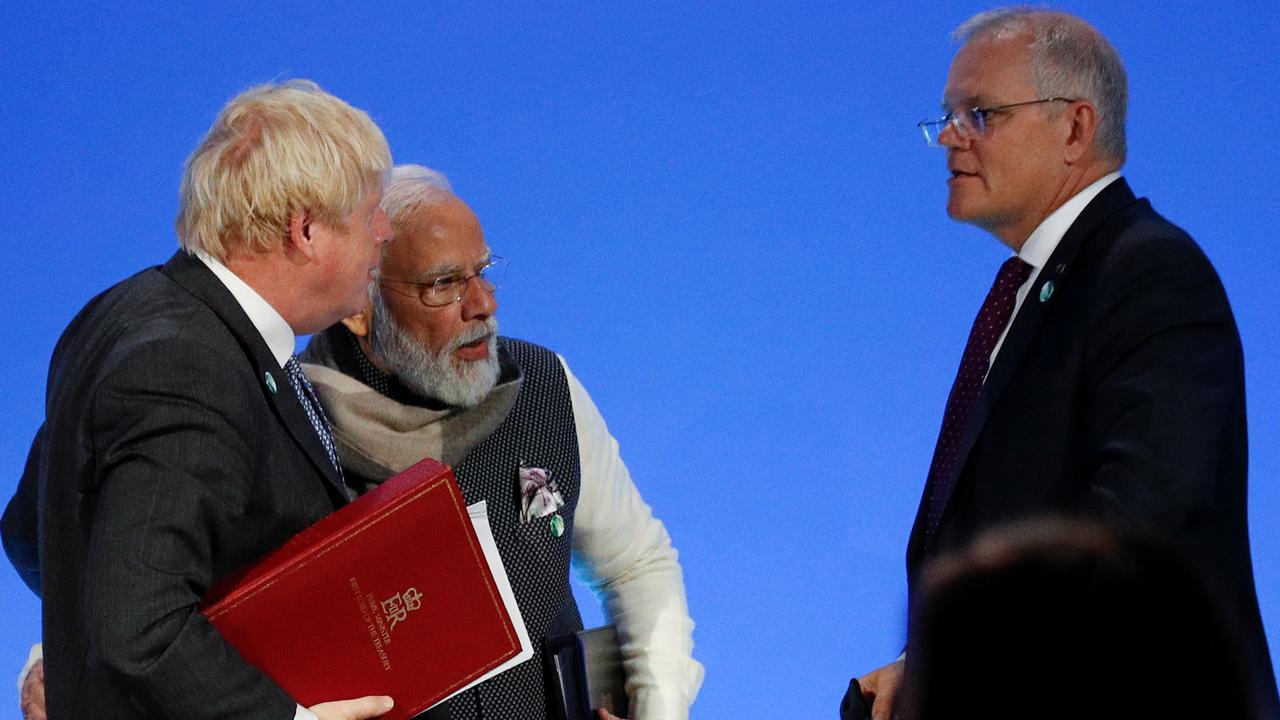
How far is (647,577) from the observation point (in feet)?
9.07

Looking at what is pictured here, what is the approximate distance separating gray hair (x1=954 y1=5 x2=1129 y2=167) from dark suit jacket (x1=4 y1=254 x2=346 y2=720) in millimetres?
1233

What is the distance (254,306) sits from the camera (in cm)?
186

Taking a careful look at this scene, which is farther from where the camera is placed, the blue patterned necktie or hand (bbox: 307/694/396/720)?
the blue patterned necktie

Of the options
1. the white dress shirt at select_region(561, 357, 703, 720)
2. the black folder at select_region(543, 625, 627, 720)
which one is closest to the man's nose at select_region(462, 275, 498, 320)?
the white dress shirt at select_region(561, 357, 703, 720)

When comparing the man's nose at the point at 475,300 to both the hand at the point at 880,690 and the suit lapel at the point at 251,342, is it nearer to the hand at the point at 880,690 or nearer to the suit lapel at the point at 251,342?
the suit lapel at the point at 251,342

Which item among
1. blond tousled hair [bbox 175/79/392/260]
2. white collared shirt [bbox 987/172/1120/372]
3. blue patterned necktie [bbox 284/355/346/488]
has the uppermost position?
blond tousled hair [bbox 175/79/392/260]

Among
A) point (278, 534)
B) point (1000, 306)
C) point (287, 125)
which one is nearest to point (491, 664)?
point (278, 534)

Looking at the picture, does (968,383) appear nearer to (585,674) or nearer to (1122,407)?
(1122,407)

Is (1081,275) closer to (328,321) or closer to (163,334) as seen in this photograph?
(328,321)

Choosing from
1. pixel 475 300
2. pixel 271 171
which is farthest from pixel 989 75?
pixel 271 171

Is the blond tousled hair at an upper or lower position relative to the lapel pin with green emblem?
upper

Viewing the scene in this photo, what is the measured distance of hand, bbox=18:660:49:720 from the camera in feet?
7.23

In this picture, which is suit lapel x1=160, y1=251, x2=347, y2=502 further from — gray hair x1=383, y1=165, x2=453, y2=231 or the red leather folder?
gray hair x1=383, y1=165, x2=453, y2=231

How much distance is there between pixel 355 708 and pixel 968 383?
0.99 metres
